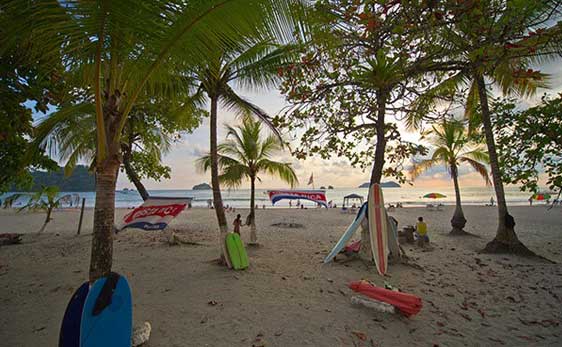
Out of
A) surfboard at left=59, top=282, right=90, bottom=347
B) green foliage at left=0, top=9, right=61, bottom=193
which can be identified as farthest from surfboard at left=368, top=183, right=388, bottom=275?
green foliage at left=0, top=9, right=61, bottom=193

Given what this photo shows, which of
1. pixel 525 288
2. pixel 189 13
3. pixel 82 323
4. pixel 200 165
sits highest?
pixel 189 13

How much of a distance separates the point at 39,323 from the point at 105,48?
3.74 metres

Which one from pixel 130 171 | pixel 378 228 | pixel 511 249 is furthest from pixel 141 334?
pixel 511 249

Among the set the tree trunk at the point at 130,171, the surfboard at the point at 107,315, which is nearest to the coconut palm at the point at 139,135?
the tree trunk at the point at 130,171

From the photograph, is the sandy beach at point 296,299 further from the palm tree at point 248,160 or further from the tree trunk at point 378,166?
the palm tree at point 248,160

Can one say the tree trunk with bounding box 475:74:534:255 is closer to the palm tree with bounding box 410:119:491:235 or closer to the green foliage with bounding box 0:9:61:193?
the palm tree with bounding box 410:119:491:235

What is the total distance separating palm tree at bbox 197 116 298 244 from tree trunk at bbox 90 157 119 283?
21.2 feet

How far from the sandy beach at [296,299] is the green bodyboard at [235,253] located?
200 mm

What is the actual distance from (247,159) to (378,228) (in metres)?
5.45

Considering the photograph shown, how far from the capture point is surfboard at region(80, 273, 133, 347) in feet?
7.16

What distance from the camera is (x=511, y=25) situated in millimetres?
2465

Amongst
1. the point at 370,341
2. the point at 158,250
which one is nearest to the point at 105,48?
the point at 370,341

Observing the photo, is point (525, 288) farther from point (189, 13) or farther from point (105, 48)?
point (105, 48)

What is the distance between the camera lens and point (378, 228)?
569cm
